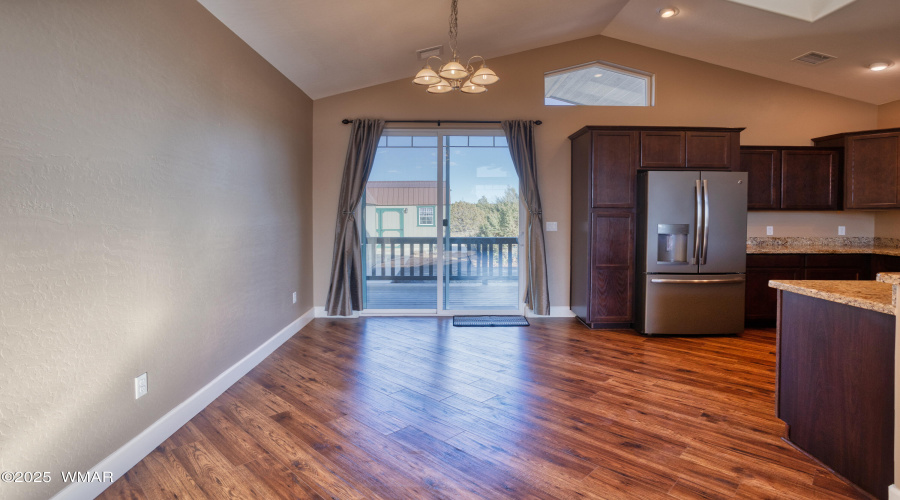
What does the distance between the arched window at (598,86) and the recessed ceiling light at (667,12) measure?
0.97m

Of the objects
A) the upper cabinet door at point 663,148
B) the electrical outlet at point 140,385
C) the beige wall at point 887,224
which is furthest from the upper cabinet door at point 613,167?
the electrical outlet at point 140,385

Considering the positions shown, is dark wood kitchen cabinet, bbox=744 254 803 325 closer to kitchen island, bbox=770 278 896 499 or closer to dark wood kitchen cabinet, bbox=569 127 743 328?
dark wood kitchen cabinet, bbox=569 127 743 328

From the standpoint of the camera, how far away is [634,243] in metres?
4.56

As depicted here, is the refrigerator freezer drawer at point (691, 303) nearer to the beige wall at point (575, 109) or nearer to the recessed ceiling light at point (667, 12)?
the beige wall at point (575, 109)

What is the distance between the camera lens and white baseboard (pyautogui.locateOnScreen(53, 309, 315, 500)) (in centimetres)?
181

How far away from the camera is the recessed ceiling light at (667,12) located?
13.3ft

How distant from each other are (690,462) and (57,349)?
9.19 ft

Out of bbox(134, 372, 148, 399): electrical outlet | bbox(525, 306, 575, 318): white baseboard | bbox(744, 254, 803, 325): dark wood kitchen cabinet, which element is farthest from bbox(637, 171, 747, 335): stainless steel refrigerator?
bbox(134, 372, 148, 399): electrical outlet

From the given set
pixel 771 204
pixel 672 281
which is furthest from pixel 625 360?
pixel 771 204

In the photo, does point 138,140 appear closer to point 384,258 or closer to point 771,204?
point 384,258

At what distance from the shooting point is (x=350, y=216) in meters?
4.95

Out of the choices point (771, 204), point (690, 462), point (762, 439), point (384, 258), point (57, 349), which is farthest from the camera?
point (384, 258)

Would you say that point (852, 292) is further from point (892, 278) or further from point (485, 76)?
point (485, 76)

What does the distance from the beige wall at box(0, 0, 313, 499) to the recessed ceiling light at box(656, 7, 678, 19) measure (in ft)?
12.2
